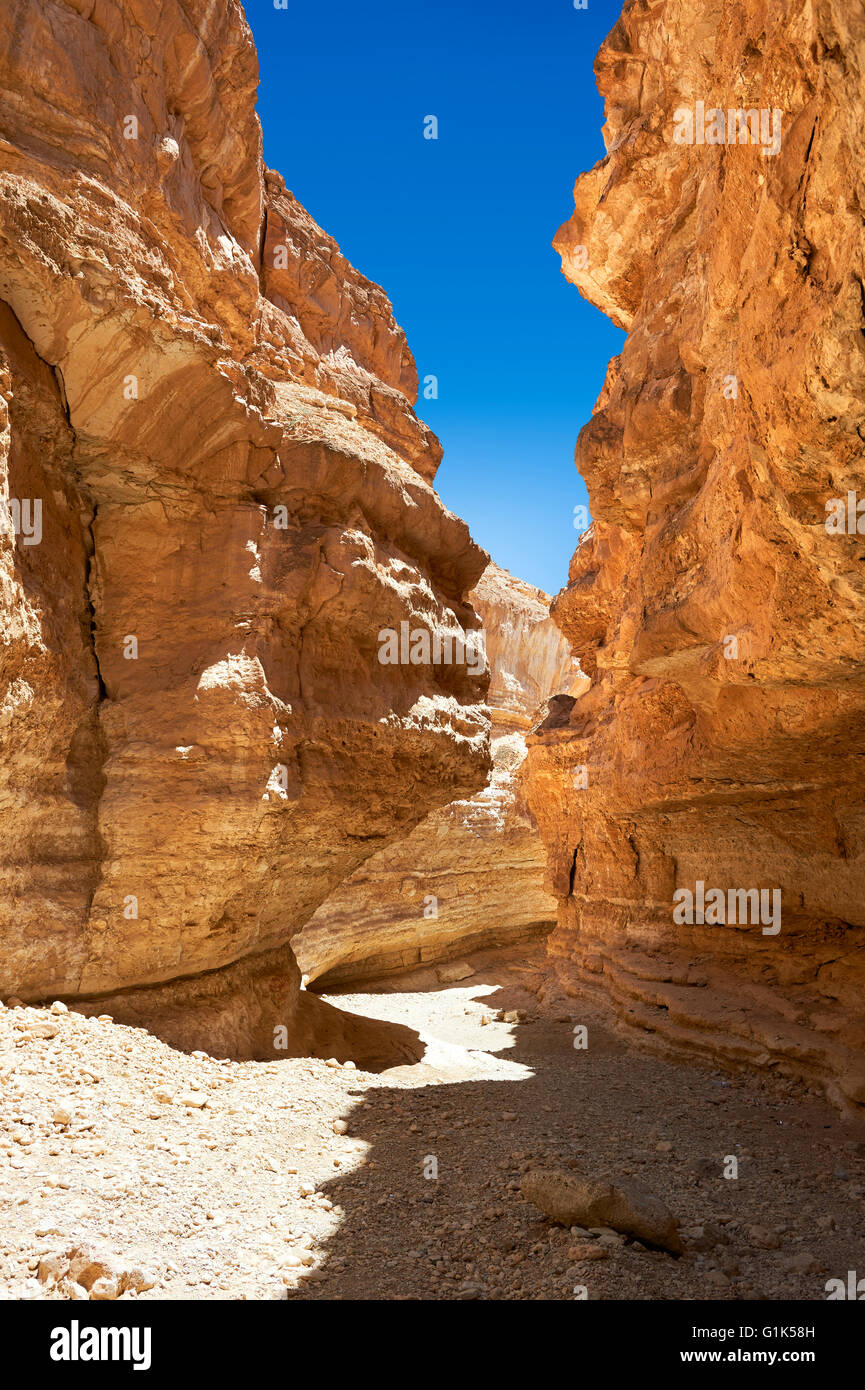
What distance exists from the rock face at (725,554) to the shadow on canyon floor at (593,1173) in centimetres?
94

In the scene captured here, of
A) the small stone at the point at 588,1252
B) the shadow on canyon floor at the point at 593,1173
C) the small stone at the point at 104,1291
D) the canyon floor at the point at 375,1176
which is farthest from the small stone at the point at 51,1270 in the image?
the small stone at the point at 588,1252

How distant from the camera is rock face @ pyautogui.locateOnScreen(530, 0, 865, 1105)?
384cm

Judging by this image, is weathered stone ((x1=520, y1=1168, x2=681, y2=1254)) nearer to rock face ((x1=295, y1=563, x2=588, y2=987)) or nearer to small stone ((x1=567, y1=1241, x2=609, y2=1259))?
small stone ((x1=567, y1=1241, x2=609, y2=1259))

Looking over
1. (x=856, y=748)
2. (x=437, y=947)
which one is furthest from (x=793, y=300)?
(x=437, y=947)

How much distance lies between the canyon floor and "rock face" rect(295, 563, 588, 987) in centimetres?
950

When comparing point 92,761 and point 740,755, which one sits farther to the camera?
point 740,755

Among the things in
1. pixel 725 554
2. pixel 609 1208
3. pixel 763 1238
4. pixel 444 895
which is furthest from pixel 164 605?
pixel 444 895

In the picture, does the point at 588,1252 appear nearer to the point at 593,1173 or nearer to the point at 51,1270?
the point at 593,1173

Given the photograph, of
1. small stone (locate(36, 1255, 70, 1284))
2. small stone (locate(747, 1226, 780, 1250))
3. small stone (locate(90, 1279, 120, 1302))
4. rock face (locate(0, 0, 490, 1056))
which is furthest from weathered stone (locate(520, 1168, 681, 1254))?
rock face (locate(0, 0, 490, 1056))

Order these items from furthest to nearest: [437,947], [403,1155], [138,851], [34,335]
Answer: [437,947] < [138,851] < [34,335] < [403,1155]

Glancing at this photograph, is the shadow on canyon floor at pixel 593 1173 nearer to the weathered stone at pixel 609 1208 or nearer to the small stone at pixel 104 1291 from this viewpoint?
the weathered stone at pixel 609 1208

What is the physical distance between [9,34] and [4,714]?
604 centimetres

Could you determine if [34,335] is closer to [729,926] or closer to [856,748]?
[856,748]

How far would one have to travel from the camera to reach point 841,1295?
3.81m
